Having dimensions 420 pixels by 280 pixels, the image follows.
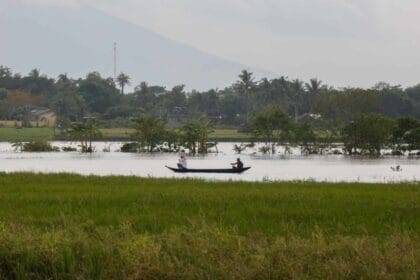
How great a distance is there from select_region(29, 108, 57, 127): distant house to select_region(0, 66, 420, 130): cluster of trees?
142 centimetres

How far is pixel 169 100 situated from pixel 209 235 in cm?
11149

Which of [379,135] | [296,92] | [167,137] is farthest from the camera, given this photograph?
[296,92]

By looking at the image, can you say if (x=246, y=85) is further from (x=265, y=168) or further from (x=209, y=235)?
(x=209, y=235)

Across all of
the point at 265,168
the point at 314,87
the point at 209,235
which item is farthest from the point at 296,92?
the point at 209,235

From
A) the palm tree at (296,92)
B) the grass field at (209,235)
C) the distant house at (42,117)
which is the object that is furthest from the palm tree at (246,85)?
the grass field at (209,235)

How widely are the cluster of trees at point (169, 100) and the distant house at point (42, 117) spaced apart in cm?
142

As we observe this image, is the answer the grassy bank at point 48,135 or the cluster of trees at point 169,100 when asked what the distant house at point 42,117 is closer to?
the cluster of trees at point 169,100

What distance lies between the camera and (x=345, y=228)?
12.5 metres

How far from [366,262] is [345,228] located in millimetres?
2918

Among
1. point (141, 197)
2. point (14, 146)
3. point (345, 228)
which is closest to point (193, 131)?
point (14, 146)

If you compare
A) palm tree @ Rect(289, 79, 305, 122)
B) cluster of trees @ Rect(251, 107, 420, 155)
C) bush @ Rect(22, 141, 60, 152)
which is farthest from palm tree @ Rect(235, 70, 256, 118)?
bush @ Rect(22, 141, 60, 152)

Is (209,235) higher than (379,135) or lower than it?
lower

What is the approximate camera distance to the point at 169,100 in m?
122

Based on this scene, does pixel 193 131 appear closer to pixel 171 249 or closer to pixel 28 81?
pixel 171 249
